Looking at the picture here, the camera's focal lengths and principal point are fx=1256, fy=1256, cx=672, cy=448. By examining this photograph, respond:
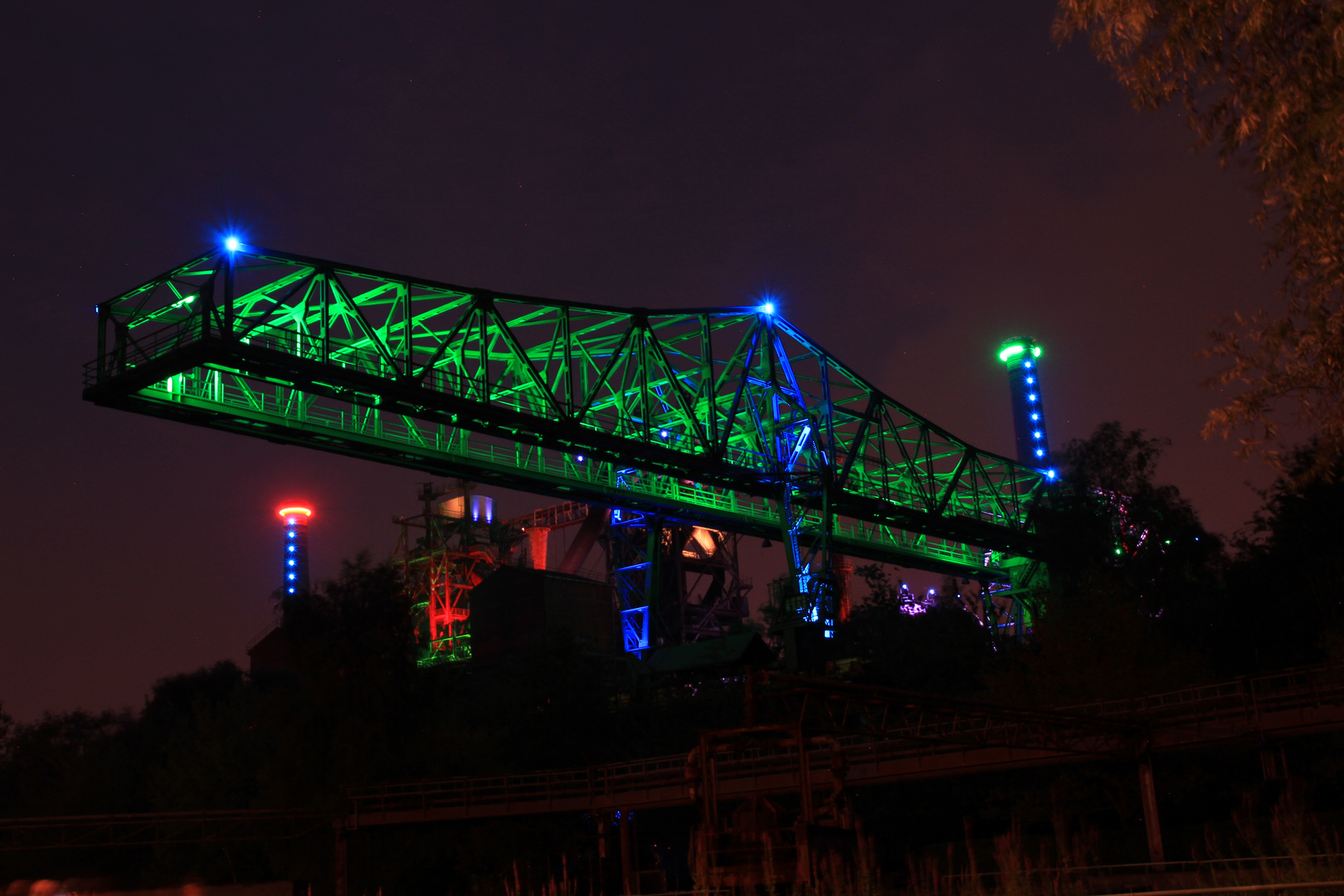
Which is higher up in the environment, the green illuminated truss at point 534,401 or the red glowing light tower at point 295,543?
Result: the red glowing light tower at point 295,543

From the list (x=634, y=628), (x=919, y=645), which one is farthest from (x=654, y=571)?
(x=919, y=645)

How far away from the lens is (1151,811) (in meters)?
32.5

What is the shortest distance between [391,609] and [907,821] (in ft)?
71.5

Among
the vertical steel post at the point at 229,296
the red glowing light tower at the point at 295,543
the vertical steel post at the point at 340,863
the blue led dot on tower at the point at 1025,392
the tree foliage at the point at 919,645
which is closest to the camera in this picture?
the vertical steel post at the point at 229,296

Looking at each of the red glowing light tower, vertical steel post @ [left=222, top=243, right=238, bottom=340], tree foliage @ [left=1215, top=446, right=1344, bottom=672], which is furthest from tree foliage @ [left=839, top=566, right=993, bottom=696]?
the red glowing light tower

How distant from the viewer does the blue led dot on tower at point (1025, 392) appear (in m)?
96.8

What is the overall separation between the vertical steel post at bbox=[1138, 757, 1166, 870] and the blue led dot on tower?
64913 mm

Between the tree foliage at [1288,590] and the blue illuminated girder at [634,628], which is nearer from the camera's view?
the tree foliage at [1288,590]

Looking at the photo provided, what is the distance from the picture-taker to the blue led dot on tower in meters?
96.8

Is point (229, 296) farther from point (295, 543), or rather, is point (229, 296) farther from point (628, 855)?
point (295, 543)

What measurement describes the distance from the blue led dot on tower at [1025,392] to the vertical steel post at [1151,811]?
64.9 meters

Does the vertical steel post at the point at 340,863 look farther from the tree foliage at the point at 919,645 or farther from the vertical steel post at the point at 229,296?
the tree foliage at the point at 919,645

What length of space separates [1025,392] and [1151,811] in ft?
227

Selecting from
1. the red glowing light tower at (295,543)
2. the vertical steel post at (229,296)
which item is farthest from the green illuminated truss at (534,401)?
the red glowing light tower at (295,543)
